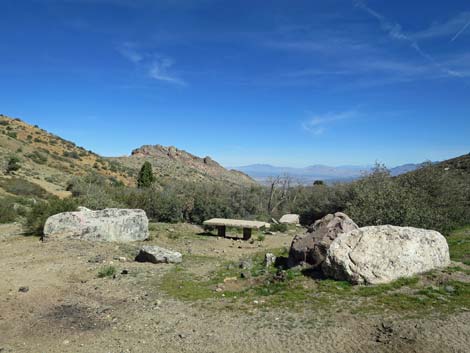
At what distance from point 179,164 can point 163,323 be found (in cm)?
7275

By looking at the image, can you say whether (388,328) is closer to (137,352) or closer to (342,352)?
(342,352)

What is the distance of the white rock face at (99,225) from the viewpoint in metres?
13.8

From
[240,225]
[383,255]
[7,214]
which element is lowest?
[383,255]

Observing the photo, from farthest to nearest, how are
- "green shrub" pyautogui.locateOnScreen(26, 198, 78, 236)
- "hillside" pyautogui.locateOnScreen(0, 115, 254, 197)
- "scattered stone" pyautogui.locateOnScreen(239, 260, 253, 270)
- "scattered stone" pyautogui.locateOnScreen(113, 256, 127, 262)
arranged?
"hillside" pyautogui.locateOnScreen(0, 115, 254, 197) < "green shrub" pyautogui.locateOnScreen(26, 198, 78, 236) < "scattered stone" pyautogui.locateOnScreen(113, 256, 127, 262) < "scattered stone" pyautogui.locateOnScreen(239, 260, 253, 270)

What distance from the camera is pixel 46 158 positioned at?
4497cm

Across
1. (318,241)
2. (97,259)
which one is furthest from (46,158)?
(318,241)

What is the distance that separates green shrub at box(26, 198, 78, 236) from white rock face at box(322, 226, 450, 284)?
11250mm

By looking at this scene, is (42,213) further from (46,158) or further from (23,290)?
(46,158)

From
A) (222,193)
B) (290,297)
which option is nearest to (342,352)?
(290,297)

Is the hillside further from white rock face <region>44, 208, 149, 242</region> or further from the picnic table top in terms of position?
the picnic table top

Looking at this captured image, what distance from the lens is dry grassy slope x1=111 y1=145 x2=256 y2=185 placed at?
67.9 meters

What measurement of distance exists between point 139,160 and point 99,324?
232 feet

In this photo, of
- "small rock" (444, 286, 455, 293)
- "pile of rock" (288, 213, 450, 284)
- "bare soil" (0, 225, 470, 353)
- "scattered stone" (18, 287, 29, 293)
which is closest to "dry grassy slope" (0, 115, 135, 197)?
"scattered stone" (18, 287, 29, 293)

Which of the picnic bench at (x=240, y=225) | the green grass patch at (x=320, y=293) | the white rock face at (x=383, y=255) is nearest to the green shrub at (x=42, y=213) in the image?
the picnic bench at (x=240, y=225)
